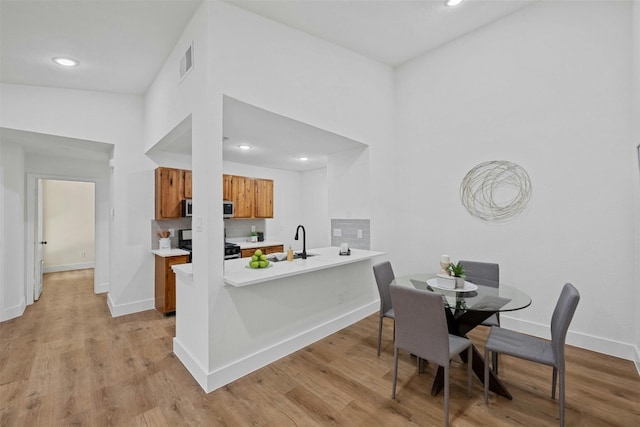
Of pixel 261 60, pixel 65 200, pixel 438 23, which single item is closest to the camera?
pixel 261 60

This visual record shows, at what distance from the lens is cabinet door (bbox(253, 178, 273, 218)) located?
5.54 m

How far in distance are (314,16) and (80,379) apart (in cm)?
395

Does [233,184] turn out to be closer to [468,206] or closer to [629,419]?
[468,206]

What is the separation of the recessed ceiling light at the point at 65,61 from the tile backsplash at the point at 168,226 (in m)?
2.11

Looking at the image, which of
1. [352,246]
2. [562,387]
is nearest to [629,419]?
[562,387]

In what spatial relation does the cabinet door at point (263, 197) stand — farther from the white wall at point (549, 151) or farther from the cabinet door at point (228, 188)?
the white wall at point (549, 151)

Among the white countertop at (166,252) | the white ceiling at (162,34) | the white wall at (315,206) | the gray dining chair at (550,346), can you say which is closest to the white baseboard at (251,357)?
the white countertop at (166,252)

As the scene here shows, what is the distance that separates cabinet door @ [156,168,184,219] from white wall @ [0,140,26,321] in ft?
5.91

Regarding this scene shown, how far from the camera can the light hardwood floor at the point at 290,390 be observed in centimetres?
188

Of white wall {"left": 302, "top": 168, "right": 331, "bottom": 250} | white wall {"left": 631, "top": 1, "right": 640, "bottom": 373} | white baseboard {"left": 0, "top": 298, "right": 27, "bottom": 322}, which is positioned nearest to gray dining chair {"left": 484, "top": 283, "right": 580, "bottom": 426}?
white wall {"left": 631, "top": 1, "right": 640, "bottom": 373}

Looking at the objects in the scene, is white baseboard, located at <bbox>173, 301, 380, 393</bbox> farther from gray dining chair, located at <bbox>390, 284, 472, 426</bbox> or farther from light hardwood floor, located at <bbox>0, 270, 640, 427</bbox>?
gray dining chair, located at <bbox>390, 284, 472, 426</bbox>

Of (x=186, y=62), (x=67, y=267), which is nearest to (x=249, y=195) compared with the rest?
(x=186, y=62)

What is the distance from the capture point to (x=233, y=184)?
5.14 meters

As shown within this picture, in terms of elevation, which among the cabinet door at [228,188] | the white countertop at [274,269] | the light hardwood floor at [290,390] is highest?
the cabinet door at [228,188]
